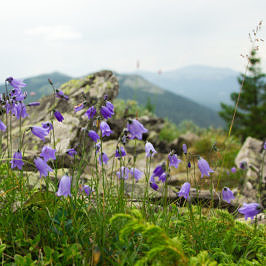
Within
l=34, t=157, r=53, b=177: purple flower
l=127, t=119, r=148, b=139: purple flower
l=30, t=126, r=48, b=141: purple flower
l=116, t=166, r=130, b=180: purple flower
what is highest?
l=127, t=119, r=148, b=139: purple flower

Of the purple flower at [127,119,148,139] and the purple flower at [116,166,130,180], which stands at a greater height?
the purple flower at [127,119,148,139]

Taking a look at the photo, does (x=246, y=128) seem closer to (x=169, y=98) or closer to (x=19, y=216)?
(x=19, y=216)

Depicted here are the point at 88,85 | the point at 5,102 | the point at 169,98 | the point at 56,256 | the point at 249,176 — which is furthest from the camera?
the point at 169,98

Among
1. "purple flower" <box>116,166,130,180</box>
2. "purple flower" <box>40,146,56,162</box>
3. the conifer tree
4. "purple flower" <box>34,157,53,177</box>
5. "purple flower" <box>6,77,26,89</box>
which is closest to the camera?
"purple flower" <box>34,157,53,177</box>

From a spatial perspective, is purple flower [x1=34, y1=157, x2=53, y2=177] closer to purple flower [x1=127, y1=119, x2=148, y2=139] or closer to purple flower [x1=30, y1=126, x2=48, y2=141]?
purple flower [x1=30, y1=126, x2=48, y2=141]

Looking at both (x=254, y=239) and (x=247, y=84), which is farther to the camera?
(x=247, y=84)

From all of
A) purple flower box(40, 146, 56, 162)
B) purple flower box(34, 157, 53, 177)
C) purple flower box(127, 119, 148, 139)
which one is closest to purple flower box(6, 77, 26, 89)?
purple flower box(40, 146, 56, 162)

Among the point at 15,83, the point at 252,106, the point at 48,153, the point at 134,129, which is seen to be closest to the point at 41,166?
the point at 48,153

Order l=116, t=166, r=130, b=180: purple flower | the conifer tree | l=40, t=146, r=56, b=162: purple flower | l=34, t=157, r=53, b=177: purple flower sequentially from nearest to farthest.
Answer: l=34, t=157, r=53, b=177: purple flower
l=40, t=146, r=56, b=162: purple flower
l=116, t=166, r=130, b=180: purple flower
the conifer tree

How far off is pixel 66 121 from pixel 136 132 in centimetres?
479

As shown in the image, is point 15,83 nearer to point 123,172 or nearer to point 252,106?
point 123,172

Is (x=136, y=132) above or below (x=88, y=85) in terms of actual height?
below

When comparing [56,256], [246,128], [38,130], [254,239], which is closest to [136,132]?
[38,130]

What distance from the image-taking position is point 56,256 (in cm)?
211
